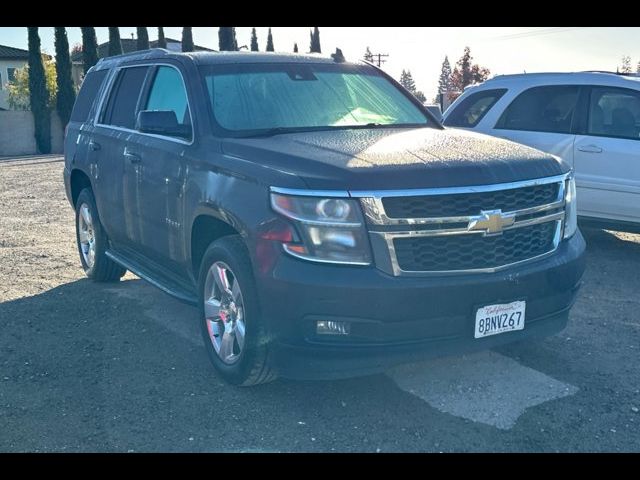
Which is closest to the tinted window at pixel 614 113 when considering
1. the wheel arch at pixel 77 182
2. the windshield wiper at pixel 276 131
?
the windshield wiper at pixel 276 131

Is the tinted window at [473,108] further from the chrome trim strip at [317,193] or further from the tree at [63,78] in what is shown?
the tree at [63,78]

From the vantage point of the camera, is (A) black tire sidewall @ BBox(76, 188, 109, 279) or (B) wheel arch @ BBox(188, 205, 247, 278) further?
(A) black tire sidewall @ BBox(76, 188, 109, 279)

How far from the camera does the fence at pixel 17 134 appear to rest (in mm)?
34812

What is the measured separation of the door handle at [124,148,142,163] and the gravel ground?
4.10 feet

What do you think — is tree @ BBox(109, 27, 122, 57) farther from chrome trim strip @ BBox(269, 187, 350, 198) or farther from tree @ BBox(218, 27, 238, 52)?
chrome trim strip @ BBox(269, 187, 350, 198)

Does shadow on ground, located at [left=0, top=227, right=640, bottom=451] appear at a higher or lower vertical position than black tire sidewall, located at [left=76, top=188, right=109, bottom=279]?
lower

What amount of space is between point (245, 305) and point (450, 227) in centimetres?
117

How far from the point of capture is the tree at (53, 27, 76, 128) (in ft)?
120

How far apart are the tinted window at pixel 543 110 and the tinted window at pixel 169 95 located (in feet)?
14.0

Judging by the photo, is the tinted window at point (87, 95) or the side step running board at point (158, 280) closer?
the side step running board at point (158, 280)

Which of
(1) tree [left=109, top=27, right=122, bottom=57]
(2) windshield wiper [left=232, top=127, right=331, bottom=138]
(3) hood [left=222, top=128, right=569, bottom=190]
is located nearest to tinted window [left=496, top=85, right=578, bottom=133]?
(3) hood [left=222, top=128, right=569, bottom=190]

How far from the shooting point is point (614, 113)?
7801 millimetres

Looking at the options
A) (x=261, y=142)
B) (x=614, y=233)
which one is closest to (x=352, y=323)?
(x=261, y=142)

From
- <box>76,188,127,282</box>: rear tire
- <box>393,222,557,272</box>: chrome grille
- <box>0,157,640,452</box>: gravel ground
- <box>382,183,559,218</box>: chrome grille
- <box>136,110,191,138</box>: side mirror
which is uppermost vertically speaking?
<box>136,110,191,138</box>: side mirror
